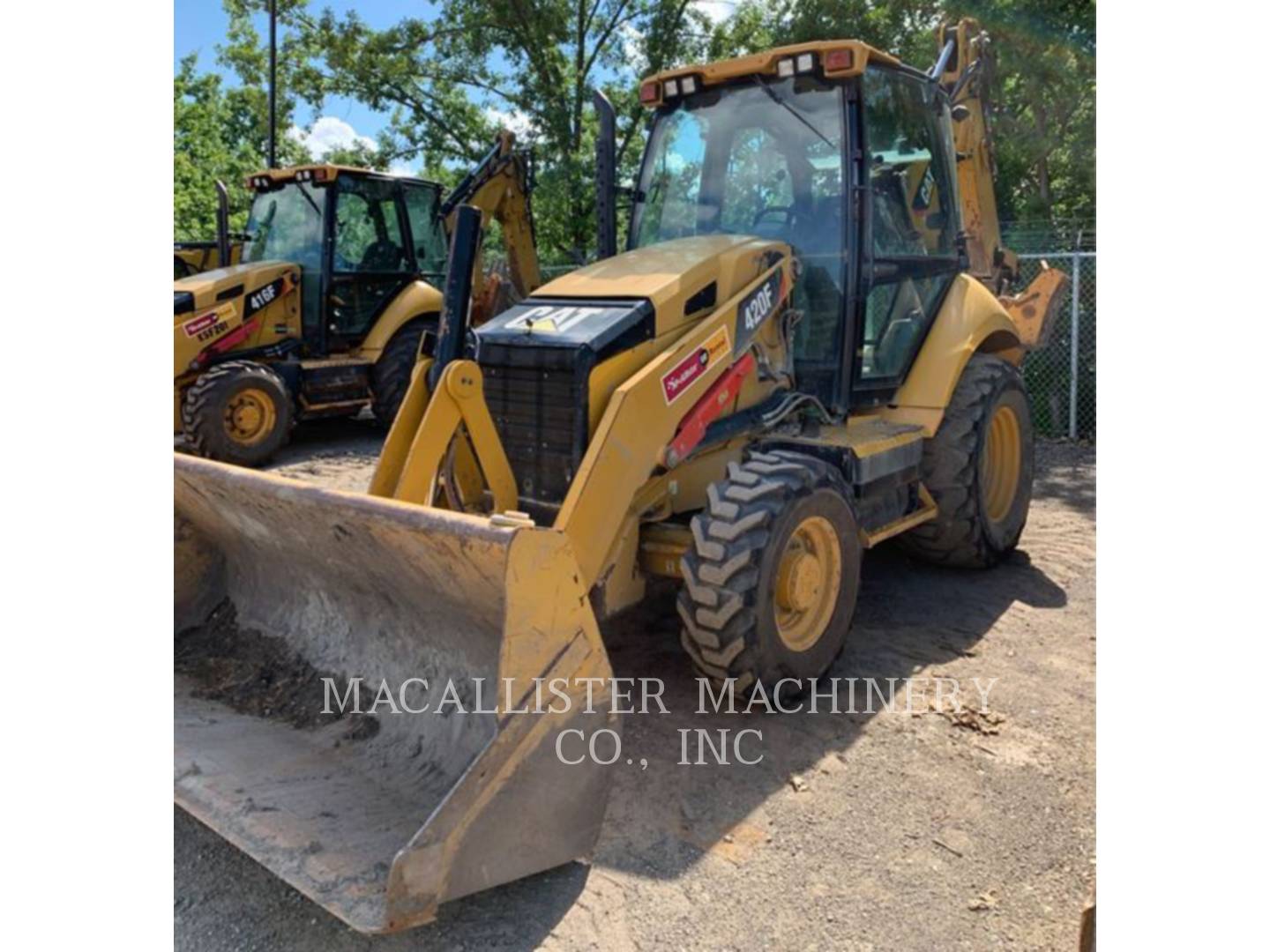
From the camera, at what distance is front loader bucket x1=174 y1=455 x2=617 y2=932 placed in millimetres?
2508

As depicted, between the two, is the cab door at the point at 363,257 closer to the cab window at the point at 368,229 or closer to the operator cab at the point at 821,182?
the cab window at the point at 368,229

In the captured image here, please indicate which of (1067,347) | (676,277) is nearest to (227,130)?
(1067,347)

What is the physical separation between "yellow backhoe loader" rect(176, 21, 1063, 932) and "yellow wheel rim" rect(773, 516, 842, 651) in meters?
0.01

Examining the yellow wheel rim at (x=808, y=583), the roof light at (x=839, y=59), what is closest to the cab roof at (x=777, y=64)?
the roof light at (x=839, y=59)

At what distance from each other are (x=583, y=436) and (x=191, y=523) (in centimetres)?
168

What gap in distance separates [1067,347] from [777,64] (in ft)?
20.0

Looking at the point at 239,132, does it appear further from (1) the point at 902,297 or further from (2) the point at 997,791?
(2) the point at 997,791

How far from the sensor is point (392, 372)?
9.55 metres

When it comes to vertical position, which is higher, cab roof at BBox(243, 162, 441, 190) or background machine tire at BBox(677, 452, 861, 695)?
cab roof at BBox(243, 162, 441, 190)

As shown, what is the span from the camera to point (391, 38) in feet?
49.8

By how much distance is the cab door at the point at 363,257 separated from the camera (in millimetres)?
9258

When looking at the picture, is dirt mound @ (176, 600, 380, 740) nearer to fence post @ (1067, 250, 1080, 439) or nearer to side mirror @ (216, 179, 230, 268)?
side mirror @ (216, 179, 230, 268)

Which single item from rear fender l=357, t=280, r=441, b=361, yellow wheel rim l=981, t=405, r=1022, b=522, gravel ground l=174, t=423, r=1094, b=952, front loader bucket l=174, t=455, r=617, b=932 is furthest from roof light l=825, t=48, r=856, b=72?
rear fender l=357, t=280, r=441, b=361

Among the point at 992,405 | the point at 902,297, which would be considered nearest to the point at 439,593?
the point at 902,297
